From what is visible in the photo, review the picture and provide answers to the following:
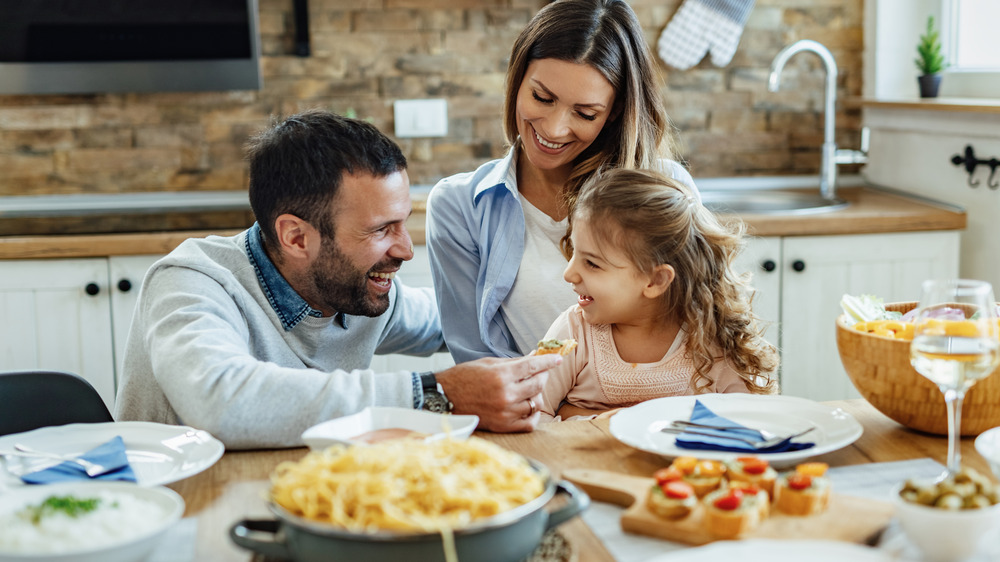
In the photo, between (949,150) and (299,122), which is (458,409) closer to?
(299,122)

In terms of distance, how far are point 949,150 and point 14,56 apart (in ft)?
9.71

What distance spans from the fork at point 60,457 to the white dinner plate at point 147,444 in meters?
0.01

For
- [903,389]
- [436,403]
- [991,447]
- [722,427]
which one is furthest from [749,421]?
[436,403]

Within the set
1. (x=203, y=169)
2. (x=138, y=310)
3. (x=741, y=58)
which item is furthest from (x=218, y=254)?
(x=741, y=58)

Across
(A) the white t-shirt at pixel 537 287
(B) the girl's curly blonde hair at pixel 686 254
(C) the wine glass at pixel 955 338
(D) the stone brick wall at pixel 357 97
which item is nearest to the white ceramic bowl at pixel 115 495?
(C) the wine glass at pixel 955 338

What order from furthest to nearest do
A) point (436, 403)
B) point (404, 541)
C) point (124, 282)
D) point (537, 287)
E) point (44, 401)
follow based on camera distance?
point (124, 282) → point (537, 287) → point (44, 401) → point (436, 403) → point (404, 541)

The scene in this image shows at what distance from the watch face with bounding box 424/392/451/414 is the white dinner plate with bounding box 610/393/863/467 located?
26cm

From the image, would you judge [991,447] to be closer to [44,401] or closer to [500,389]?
[500,389]

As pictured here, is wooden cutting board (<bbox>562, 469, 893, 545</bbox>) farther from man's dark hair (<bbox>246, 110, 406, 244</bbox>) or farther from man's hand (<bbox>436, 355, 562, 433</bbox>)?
man's dark hair (<bbox>246, 110, 406, 244</bbox>)

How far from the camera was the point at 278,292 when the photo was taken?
1.72 meters

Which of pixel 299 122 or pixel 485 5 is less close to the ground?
pixel 485 5

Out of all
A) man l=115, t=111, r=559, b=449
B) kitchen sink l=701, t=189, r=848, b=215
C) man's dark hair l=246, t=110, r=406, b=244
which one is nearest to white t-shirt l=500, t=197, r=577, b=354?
man l=115, t=111, r=559, b=449

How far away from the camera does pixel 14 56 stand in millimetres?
3064

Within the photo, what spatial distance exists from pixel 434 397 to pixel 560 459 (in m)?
0.26
